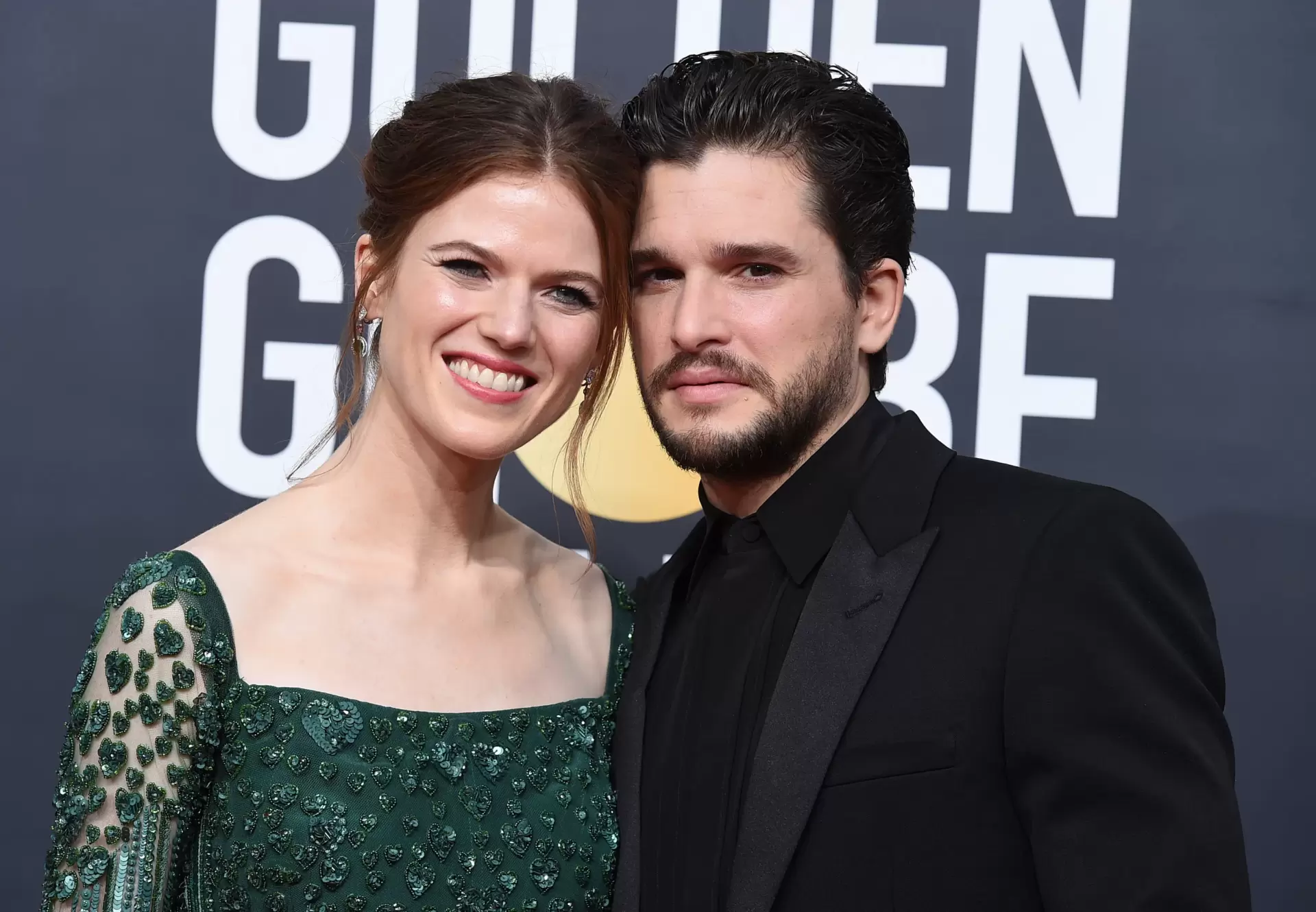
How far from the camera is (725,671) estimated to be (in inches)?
72.7

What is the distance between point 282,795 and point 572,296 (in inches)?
32.8

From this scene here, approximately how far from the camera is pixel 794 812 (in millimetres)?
1623

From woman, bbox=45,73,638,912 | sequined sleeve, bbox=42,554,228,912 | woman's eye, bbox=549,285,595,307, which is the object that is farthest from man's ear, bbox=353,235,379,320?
sequined sleeve, bbox=42,554,228,912

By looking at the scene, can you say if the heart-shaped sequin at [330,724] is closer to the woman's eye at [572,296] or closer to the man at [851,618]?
the man at [851,618]

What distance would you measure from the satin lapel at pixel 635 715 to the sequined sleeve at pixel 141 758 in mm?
593

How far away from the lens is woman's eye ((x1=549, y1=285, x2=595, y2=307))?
1.94 metres

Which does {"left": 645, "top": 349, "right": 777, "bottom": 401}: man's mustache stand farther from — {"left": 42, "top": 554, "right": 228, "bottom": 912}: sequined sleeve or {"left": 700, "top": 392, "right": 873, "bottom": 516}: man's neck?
{"left": 42, "top": 554, "right": 228, "bottom": 912}: sequined sleeve

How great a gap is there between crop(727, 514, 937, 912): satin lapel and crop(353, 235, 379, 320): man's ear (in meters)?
0.82

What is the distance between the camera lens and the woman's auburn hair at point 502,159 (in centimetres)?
190

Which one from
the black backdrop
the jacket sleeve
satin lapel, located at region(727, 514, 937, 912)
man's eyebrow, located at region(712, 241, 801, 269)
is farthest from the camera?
the black backdrop

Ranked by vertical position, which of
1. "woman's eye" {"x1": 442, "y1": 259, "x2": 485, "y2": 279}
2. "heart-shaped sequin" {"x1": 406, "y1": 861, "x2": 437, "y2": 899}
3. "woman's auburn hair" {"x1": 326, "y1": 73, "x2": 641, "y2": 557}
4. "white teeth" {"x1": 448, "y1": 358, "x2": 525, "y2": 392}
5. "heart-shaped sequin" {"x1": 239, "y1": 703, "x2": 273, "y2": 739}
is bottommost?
"heart-shaped sequin" {"x1": 406, "y1": 861, "x2": 437, "y2": 899}

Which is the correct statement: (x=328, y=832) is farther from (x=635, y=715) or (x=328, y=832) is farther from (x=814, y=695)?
(x=814, y=695)

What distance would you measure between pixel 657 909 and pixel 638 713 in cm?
31

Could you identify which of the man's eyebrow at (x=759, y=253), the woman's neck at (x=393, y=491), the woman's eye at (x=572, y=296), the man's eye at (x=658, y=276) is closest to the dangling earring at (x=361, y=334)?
the woman's neck at (x=393, y=491)
